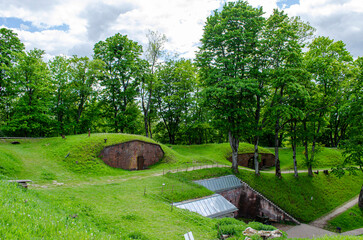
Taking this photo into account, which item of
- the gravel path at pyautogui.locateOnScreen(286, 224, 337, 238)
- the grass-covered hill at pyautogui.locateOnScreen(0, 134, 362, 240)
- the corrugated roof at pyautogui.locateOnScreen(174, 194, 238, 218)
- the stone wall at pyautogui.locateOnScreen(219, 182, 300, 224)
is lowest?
the gravel path at pyautogui.locateOnScreen(286, 224, 337, 238)

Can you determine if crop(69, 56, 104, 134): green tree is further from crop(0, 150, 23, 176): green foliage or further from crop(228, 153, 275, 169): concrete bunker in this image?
crop(228, 153, 275, 169): concrete bunker

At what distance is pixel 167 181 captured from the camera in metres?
21.9

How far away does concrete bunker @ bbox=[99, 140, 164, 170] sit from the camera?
2759 centimetres

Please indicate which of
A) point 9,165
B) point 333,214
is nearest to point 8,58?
point 9,165

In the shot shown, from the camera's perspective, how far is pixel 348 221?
79.6ft

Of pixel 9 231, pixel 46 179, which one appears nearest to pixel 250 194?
pixel 46 179

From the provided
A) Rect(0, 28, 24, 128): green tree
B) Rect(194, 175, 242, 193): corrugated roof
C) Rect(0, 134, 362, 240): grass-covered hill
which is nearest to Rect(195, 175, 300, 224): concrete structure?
Rect(194, 175, 242, 193): corrugated roof

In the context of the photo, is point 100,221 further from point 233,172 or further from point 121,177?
point 233,172

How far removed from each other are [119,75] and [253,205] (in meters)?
32.2

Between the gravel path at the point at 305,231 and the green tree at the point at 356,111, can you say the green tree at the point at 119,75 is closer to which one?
the gravel path at the point at 305,231

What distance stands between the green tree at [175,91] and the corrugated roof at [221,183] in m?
21.4

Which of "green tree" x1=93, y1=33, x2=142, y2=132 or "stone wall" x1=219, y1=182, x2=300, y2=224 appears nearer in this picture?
"stone wall" x1=219, y1=182, x2=300, y2=224

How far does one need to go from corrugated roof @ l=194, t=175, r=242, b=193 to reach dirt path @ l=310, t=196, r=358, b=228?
30.5 ft

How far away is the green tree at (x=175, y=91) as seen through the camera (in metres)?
44.8
